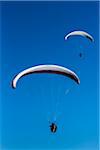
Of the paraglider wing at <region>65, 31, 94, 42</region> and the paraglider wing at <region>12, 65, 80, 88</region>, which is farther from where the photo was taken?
the paraglider wing at <region>65, 31, 94, 42</region>

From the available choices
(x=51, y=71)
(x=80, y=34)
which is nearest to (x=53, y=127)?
(x=51, y=71)

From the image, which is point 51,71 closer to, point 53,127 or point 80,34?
point 80,34

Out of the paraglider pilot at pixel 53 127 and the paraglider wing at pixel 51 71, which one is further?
the paraglider pilot at pixel 53 127

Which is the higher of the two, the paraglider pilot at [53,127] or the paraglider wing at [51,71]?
the paraglider wing at [51,71]

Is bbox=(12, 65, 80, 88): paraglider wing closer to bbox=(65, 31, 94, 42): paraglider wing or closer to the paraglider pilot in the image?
bbox=(65, 31, 94, 42): paraglider wing

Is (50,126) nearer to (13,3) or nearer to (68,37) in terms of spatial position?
(68,37)

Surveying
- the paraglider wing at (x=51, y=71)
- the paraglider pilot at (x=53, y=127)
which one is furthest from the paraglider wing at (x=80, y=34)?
the paraglider pilot at (x=53, y=127)

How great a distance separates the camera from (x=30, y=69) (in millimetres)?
6352

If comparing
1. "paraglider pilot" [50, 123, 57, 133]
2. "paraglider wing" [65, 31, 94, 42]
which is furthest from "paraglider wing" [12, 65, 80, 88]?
"paraglider pilot" [50, 123, 57, 133]

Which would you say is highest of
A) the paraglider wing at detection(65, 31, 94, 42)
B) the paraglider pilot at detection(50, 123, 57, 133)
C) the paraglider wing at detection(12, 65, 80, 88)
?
the paraglider wing at detection(65, 31, 94, 42)

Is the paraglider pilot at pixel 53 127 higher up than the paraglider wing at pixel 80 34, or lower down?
lower down

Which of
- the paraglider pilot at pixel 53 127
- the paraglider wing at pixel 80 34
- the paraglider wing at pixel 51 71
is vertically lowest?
the paraglider pilot at pixel 53 127

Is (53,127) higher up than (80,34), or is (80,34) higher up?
(80,34)

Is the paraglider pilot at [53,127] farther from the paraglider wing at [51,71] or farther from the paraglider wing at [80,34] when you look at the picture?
the paraglider wing at [80,34]
